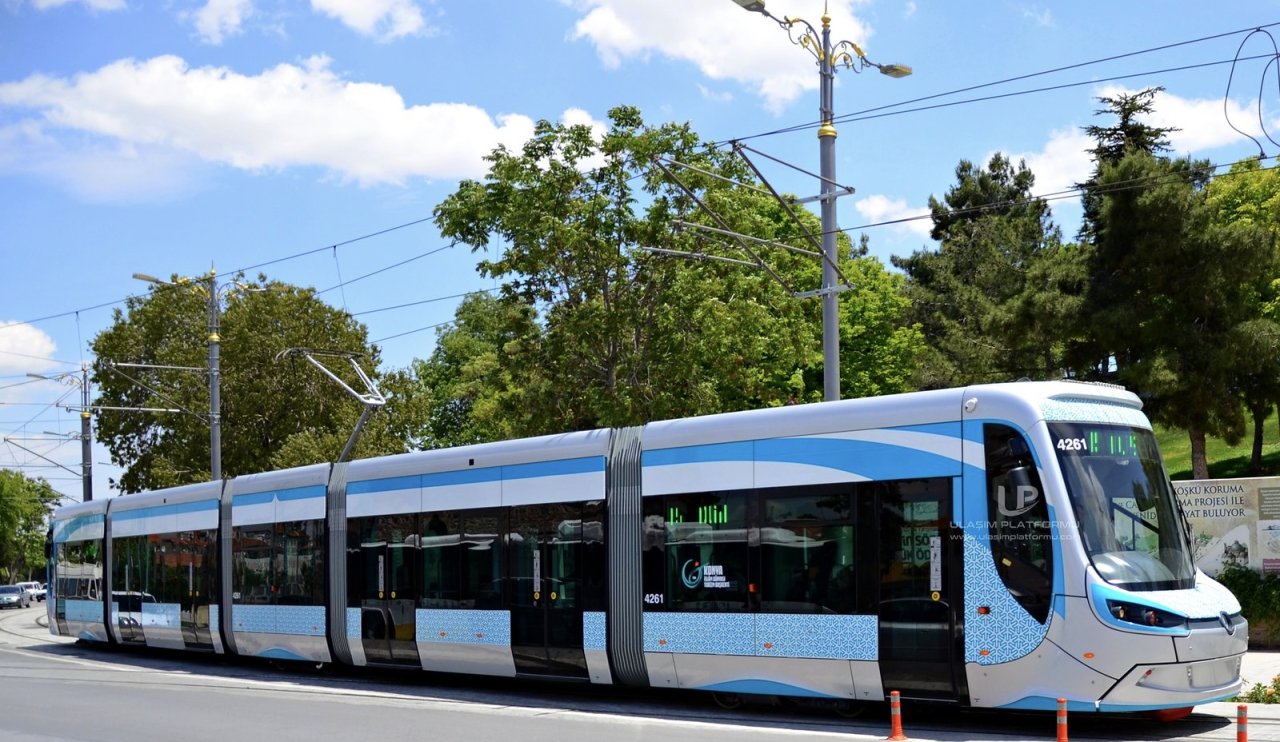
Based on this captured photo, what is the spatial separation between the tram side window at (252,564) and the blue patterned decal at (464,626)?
485 centimetres

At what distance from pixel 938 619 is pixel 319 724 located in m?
6.62

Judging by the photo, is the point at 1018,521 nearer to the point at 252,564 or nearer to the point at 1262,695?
the point at 1262,695

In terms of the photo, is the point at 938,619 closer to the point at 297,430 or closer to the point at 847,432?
the point at 847,432

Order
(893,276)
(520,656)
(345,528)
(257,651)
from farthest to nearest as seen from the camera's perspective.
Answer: (893,276) → (257,651) → (345,528) → (520,656)

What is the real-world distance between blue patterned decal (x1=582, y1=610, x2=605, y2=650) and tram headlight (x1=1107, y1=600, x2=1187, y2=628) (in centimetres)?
633

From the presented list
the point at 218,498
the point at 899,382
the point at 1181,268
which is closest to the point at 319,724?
the point at 218,498

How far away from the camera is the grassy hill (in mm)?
50375

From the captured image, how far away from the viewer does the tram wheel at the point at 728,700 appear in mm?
14961

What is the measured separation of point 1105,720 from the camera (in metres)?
12.9

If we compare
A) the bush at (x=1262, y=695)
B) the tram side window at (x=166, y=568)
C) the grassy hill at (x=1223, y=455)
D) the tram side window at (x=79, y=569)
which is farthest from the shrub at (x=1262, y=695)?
the grassy hill at (x=1223, y=455)

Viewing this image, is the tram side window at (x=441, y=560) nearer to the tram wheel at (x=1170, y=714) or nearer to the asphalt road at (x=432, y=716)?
the asphalt road at (x=432, y=716)

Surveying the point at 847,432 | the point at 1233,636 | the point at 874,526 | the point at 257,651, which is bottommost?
the point at 257,651

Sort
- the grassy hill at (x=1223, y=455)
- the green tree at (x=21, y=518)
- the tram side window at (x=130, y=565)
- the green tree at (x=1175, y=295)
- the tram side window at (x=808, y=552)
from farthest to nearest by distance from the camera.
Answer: the green tree at (x=21, y=518) → the grassy hill at (x=1223, y=455) → the green tree at (x=1175, y=295) → the tram side window at (x=130, y=565) → the tram side window at (x=808, y=552)

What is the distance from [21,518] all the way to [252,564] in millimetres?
103364
